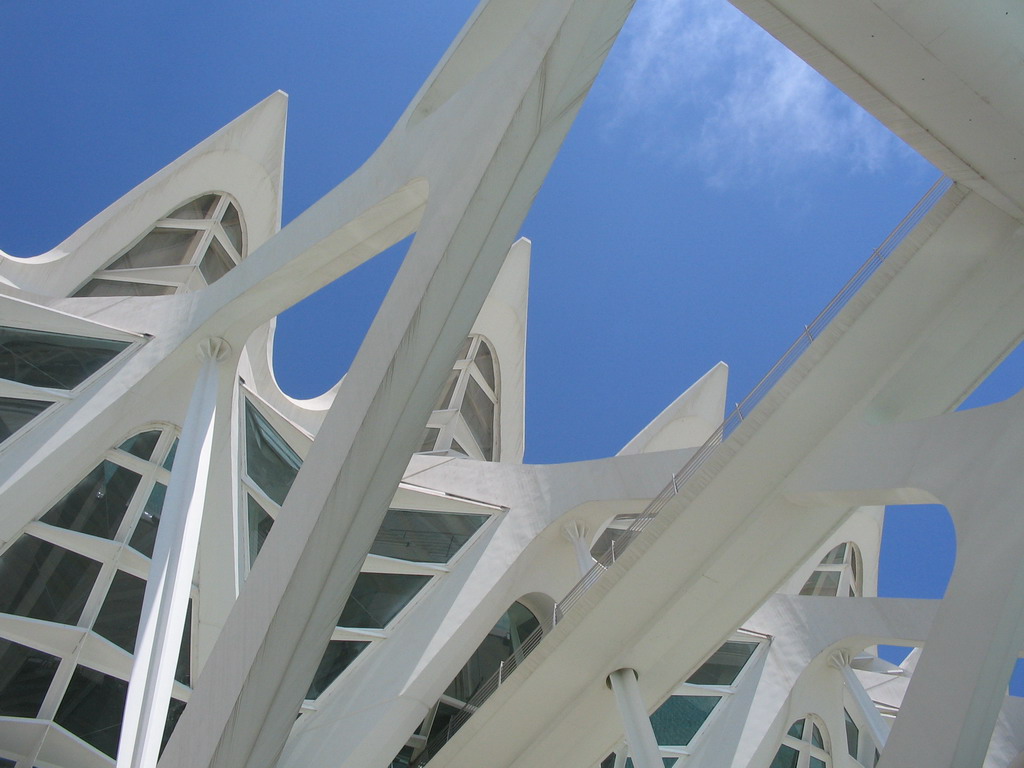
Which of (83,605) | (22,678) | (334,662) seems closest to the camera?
(22,678)

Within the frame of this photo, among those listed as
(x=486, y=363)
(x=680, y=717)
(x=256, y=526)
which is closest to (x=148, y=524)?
(x=256, y=526)

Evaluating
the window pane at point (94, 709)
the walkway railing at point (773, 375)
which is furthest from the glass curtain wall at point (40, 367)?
the walkway railing at point (773, 375)

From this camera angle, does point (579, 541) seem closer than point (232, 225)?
Yes

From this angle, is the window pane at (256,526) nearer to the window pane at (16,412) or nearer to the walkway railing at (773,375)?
the window pane at (16,412)

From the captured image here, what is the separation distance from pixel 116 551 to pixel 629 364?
1156 inches

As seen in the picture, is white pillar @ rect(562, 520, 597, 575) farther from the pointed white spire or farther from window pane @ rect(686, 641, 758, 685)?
the pointed white spire

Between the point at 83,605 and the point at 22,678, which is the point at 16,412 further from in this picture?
the point at 22,678

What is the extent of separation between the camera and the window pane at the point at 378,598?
54.3ft

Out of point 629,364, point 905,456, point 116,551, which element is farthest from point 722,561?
point 629,364

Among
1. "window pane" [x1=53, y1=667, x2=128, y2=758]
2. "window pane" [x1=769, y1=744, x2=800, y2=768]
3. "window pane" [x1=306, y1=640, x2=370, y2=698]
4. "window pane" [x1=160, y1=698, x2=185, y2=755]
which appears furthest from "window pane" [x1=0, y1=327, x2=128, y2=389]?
"window pane" [x1=769, y1=744, x2=800, y2=768]

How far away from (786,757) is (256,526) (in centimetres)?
1289

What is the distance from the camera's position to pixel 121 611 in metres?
13.6

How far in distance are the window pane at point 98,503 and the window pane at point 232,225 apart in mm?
8540

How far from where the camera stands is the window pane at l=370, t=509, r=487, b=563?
1803cm
